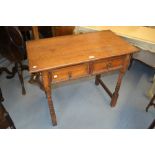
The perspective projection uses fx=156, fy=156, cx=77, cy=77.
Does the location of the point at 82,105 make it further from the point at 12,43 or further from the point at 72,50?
the point at 12,43

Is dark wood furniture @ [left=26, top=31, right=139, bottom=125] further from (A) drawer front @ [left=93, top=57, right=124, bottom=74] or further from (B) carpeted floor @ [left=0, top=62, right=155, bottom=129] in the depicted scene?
(B) carpeted floor @ [left=0, top=62, right=155, bottom=129]

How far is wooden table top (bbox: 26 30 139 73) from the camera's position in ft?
4.03

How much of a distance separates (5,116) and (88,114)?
0.94 m

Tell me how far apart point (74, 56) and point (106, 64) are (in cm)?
32

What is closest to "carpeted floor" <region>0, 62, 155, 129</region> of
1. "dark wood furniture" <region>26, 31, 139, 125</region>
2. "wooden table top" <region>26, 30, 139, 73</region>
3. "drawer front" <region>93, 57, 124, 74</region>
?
"dark wood furniture" <region>26, 31, 139, 125</region>

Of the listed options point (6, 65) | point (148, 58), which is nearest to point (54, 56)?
point (148, 58)

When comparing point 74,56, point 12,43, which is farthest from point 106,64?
point 12,43

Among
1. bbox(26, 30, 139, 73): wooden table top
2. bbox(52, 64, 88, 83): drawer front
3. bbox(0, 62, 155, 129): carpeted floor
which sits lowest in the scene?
bbox(0, 62, 155, 129): carpeted floor

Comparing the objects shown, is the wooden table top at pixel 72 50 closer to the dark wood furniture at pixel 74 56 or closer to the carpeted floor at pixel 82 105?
the dark wood furniture at pixel 74 56

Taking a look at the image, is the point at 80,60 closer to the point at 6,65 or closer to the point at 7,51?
the point at 7,51

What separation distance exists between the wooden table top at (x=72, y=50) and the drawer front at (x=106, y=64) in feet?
0.26

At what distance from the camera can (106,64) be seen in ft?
4.67
